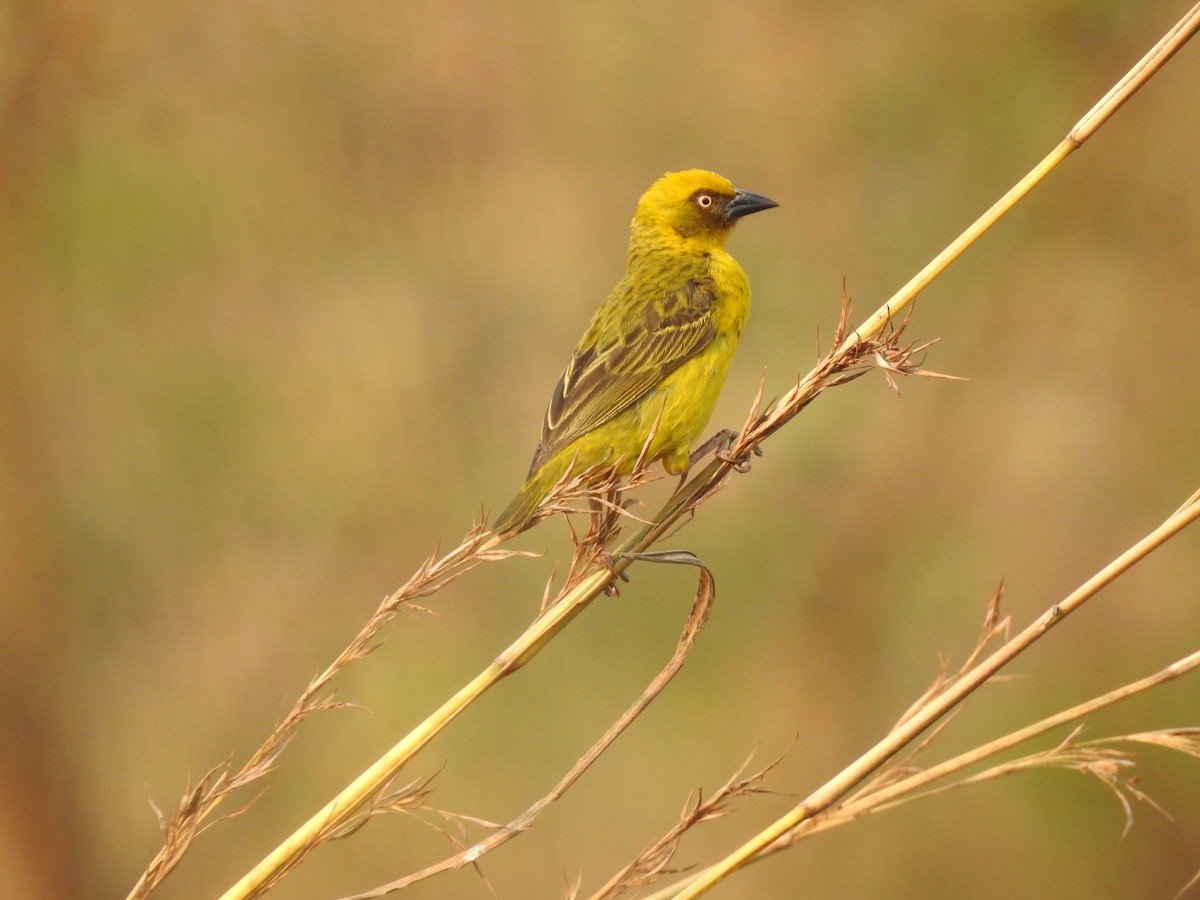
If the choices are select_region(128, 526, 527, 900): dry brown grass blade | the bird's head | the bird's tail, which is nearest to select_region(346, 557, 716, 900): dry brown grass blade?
select_region(128, 526, 527, 900): dry brown grass blade

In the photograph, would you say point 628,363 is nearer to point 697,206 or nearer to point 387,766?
point 697,206

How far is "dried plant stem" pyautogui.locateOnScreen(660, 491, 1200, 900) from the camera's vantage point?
76.2 inches

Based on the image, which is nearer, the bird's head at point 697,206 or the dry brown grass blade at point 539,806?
the dry brown grass blade at point 539,806

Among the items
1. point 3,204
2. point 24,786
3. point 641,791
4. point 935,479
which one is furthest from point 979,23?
point 24,786

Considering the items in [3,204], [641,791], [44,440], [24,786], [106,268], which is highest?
[3,204]

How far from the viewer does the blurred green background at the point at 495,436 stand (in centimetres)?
505

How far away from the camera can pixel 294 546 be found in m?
5.27

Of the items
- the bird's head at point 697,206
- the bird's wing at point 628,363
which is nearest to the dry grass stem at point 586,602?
the bird's wing at point 628,363

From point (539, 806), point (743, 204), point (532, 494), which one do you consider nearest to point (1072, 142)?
point (539, 806)

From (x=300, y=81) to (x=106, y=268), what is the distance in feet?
3.96

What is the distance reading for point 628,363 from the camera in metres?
4.07

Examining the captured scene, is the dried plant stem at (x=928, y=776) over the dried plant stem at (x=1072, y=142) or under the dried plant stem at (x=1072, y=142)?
under

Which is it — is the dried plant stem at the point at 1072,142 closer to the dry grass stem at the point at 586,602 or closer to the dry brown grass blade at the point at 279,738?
the dry grass stem at the point at 586,602

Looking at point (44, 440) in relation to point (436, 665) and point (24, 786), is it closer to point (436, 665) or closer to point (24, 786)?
point (24, 786)
